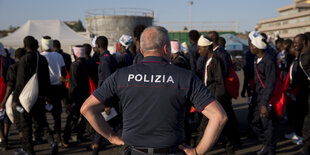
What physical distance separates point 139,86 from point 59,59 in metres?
4.45

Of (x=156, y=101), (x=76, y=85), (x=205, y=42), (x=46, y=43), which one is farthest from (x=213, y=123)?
(x=46, y=43)

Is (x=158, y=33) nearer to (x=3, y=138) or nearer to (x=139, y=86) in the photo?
(x=139, y=86)

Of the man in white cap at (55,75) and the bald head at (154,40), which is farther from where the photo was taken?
the man in white cap at (55,75)

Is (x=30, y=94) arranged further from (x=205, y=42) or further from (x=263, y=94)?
(x=263, y=94)

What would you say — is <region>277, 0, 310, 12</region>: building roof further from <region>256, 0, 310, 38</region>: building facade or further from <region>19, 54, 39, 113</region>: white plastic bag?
<region>19, 54, 39, 113</region>: white plastic bag

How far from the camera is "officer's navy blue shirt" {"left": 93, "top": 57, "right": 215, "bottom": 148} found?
1.96 meters

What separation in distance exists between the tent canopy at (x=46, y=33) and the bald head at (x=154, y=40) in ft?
44.0

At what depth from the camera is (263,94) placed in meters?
4.40

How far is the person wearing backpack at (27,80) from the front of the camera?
453cm

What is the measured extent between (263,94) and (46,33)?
14.5m

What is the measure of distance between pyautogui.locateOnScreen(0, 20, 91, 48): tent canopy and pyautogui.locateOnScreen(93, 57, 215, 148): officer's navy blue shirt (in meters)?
13.5

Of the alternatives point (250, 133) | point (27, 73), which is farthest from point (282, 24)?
point (27, 73)

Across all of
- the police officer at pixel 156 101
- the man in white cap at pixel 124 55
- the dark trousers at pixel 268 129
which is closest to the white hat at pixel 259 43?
the dark trousers at pixel 268 129

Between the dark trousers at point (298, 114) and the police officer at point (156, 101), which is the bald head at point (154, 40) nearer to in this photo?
the police officer at point (156, 101)
